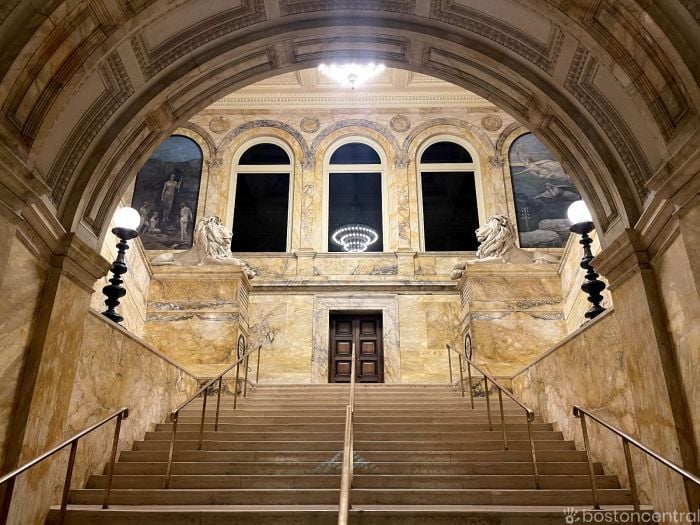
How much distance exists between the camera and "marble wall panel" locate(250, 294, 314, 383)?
43.3ft

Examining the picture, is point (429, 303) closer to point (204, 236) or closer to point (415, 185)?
point (415, 185)

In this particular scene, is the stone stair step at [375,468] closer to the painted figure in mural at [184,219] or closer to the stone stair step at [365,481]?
the stone stair step at [365,481]

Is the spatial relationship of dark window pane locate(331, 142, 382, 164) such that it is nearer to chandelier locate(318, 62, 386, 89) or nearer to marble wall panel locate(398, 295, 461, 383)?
chandelier locate(318, 62, 386, 89)

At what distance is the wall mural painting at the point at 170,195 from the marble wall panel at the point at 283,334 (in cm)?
316

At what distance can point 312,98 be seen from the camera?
17062mm

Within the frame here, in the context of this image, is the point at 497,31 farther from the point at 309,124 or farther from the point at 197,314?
the point at 309,124

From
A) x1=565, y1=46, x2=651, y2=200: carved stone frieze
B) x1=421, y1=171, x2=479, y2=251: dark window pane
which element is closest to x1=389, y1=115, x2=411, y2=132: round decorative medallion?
x1=421, y1=171, x2=479, y2=251: dark window pane

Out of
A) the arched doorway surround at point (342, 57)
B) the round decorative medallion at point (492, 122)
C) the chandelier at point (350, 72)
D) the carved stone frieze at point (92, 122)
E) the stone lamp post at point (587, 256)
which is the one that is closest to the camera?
the arched doorway surround at point (342, 57)

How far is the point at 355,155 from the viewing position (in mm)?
16719

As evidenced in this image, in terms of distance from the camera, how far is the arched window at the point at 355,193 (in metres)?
15.4

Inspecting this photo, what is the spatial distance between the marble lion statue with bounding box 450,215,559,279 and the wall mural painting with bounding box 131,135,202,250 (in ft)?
26.1

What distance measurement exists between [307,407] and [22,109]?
5541 millimetres

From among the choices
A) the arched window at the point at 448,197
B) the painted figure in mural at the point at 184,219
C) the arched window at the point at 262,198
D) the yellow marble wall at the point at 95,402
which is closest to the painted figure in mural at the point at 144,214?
the painted figure in mural at the point at 184,219

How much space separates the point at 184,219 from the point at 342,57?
1034cm
